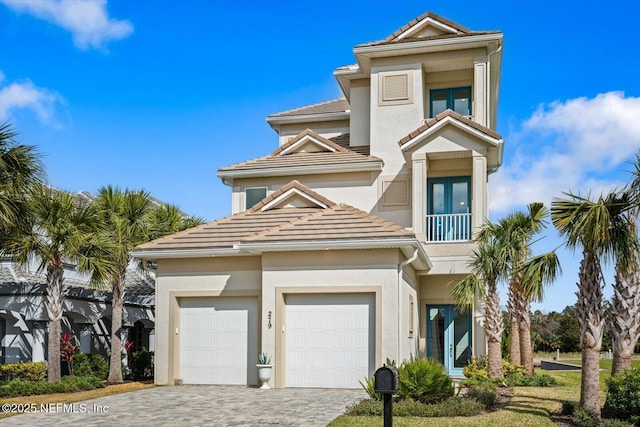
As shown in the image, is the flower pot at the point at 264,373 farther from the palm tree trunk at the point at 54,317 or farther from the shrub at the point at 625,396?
the shrub at the point at 625,396

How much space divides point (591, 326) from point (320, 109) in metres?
19.6

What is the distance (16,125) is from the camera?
55.9 ft

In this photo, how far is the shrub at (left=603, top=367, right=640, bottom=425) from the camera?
13.4 meters

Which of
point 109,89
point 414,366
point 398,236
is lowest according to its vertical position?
point 414,366

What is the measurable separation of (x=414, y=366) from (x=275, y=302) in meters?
5.44

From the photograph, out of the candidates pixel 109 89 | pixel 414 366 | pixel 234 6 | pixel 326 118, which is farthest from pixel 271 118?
pixel 414 366

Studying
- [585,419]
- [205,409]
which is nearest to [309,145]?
[205,409]

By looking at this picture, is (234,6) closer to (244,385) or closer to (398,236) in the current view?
(398,236)

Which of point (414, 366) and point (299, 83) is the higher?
point (299, 83)

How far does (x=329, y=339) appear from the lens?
741 inches

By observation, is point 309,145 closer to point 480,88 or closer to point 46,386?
point 480,88

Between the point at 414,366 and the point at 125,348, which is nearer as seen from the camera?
the point at 414,366

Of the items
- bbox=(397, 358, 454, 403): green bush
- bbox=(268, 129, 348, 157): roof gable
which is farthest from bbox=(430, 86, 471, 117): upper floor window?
bbox=(397, 358, 454, 403): green bush

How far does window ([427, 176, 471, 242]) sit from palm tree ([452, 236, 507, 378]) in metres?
1.90
